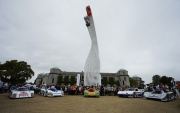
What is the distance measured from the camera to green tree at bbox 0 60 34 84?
31.2 m

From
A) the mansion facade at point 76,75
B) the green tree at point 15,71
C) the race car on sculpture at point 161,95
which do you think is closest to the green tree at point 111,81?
the mansion facade at point 76,75

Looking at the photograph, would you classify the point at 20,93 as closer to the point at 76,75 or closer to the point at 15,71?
the point at 15,71

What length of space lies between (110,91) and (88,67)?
7202 millimetres

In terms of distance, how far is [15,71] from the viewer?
106 feet

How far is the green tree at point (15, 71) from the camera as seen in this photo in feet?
102

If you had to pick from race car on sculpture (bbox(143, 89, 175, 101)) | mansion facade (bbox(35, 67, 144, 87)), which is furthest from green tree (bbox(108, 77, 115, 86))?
race car on sculpture (bbox(143, 89, 175, 101))

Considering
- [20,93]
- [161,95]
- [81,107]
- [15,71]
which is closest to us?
[81,107]

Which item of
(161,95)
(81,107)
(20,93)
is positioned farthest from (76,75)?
(81,107)

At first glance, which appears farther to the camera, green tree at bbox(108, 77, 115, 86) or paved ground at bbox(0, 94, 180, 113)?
green tree at bbox(108, 77, 115, 86)

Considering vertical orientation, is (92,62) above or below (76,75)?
above

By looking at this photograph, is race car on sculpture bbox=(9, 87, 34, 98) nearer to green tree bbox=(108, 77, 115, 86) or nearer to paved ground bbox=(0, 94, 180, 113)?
paved ground bbox=(0, 94, 180, 113)

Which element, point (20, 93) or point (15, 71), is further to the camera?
point (15, 71)

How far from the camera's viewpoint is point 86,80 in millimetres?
23000

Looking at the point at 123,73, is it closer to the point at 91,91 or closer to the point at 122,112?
the point at 91,91
